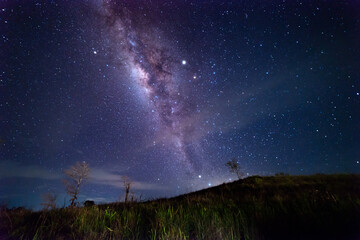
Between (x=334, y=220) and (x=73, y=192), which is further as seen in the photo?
(x=73, y=192)

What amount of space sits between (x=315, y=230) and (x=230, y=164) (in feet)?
151

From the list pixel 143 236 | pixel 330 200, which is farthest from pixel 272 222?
pixel 143 236

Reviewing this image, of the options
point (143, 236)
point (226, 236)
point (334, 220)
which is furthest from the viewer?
point (143, 236)

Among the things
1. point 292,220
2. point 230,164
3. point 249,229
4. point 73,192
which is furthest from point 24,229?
point 230,164

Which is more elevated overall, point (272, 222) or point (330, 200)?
point (330, 200)

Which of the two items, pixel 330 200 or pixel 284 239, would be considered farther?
pixel 330 200

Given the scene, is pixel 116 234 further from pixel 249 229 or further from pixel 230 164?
pixel 230 164

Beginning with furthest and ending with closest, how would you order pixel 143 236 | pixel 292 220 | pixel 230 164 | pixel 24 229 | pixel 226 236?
pixel 230 164 → pixel 24 229 → pixel 143 236 → pixel 292 220 → pixel 226 236

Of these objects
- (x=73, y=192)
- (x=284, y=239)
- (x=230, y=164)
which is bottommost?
(x=284, y=239)

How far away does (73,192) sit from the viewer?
99.3 feet

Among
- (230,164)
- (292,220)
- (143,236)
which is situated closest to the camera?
(292,220)

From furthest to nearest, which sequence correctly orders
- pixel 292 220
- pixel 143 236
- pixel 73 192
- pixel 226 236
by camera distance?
pixel 73 192
pixel 143 236
pixel 292 220
pixel 226 236

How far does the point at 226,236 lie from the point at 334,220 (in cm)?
160

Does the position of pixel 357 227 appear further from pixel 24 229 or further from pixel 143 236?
pixel 24 229
